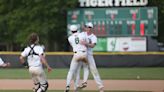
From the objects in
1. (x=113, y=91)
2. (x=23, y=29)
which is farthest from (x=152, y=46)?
(x=113, y=91)

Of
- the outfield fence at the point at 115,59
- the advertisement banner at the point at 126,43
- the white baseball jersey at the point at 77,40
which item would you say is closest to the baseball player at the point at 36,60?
the white baseball jersey at the point at 77,40

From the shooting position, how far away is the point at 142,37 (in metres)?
36.3

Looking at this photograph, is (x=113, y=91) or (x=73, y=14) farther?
(x=73, y=14)

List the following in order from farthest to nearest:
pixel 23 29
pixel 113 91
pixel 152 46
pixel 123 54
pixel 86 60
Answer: pixel 152 46
pixel 23 29
pixel 123 54
pixel 113 91
pixel 86 60

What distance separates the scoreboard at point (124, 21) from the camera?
3572cm

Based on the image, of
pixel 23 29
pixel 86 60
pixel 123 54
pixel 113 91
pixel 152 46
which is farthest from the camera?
pixel 152 46

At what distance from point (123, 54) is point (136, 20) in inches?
102

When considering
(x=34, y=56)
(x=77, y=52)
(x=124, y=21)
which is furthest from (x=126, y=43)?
(x=34, y=56)

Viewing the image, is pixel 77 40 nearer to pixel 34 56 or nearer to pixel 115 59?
pixel 34 56

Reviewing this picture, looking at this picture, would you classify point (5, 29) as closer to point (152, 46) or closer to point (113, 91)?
point (152, 46)

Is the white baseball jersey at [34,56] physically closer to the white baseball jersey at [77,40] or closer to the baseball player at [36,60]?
the baseball player at [36,60]

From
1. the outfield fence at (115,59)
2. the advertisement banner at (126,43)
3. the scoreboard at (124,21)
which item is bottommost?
the outfield fence at (115,59)

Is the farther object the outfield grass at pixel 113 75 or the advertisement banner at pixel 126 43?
the advertisement banner at pixel 126 43

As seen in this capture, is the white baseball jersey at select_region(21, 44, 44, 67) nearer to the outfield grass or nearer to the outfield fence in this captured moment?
the outfield grass
